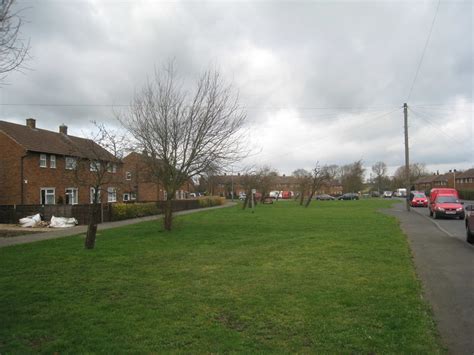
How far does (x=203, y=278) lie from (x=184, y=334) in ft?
9.97

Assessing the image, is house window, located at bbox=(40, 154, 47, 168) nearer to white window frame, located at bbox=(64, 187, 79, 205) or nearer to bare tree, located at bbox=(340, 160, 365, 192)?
white window frame, located at bbox=(64, 187, 79, 205)

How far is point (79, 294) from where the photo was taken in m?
6.55

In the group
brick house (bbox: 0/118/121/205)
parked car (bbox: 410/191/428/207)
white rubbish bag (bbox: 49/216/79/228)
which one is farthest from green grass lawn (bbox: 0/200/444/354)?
parked car (bbox: 410/191/428/207)

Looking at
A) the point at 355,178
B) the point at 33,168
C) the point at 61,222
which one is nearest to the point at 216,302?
the point at 61,222

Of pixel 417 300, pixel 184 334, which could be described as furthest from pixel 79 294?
pixel 417 300

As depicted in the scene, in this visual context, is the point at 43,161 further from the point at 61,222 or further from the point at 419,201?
the point at 419,201

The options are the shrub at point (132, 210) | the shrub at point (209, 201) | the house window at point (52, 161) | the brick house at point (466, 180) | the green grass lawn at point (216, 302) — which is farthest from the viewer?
the brick house at point (466, 180)

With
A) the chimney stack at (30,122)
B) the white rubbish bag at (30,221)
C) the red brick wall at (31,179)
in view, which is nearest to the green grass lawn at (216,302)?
the white rubbish bag at (30,221)

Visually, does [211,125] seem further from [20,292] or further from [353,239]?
[20,292]

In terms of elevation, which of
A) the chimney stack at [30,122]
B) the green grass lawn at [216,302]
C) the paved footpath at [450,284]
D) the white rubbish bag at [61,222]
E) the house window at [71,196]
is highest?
the chimney stack at [30,122]

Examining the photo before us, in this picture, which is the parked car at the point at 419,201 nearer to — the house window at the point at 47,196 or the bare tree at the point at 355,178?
the house window at the point at 47,196

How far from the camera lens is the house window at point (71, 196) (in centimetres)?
3300

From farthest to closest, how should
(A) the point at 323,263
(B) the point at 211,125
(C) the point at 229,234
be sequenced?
(B) the point at 211,125, (C) the point at 229,234, (A) the point at 323,263

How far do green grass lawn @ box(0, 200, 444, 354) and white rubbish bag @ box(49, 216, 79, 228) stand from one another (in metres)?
10.7
